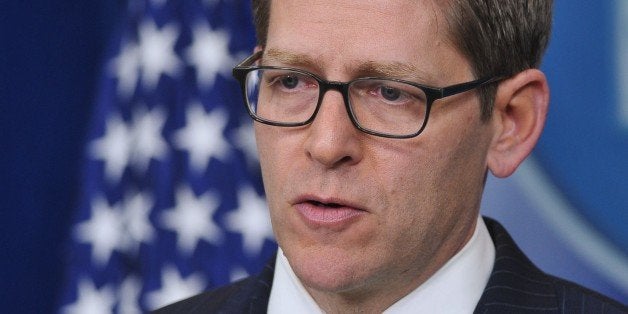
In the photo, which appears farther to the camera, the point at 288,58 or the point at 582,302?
the point at 582,302

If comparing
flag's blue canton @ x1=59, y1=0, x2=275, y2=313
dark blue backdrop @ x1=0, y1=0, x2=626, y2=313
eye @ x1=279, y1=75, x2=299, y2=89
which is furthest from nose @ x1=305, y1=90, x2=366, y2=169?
dark blue backdrop @ x1=0, y1=0, x2=626, y2=313

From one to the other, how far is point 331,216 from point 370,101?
0.77 feet

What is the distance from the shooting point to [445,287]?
2.05 m

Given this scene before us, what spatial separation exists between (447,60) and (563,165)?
42.4 inches

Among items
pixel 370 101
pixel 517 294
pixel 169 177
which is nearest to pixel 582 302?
pixel 517 294

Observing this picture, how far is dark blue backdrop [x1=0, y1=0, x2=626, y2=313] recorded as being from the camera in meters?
3.09

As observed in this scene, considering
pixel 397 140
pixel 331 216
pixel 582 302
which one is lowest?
pixel 582 302

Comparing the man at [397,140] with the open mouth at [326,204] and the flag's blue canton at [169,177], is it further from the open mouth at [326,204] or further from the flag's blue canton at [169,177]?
the flag's blue canton at [169,177]

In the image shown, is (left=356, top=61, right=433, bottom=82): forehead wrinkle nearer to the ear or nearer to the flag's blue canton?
the ear

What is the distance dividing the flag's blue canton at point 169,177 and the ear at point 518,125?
3.87 feet

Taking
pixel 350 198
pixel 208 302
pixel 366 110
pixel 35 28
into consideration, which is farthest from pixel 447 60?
pixel 35 28

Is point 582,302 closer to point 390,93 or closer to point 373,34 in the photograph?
point 390,93

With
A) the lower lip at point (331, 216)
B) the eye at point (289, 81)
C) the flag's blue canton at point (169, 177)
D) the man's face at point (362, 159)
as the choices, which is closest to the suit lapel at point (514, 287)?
Answer: the man's face at point (362, 159)

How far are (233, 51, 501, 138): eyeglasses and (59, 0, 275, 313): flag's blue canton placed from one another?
1116 mm
